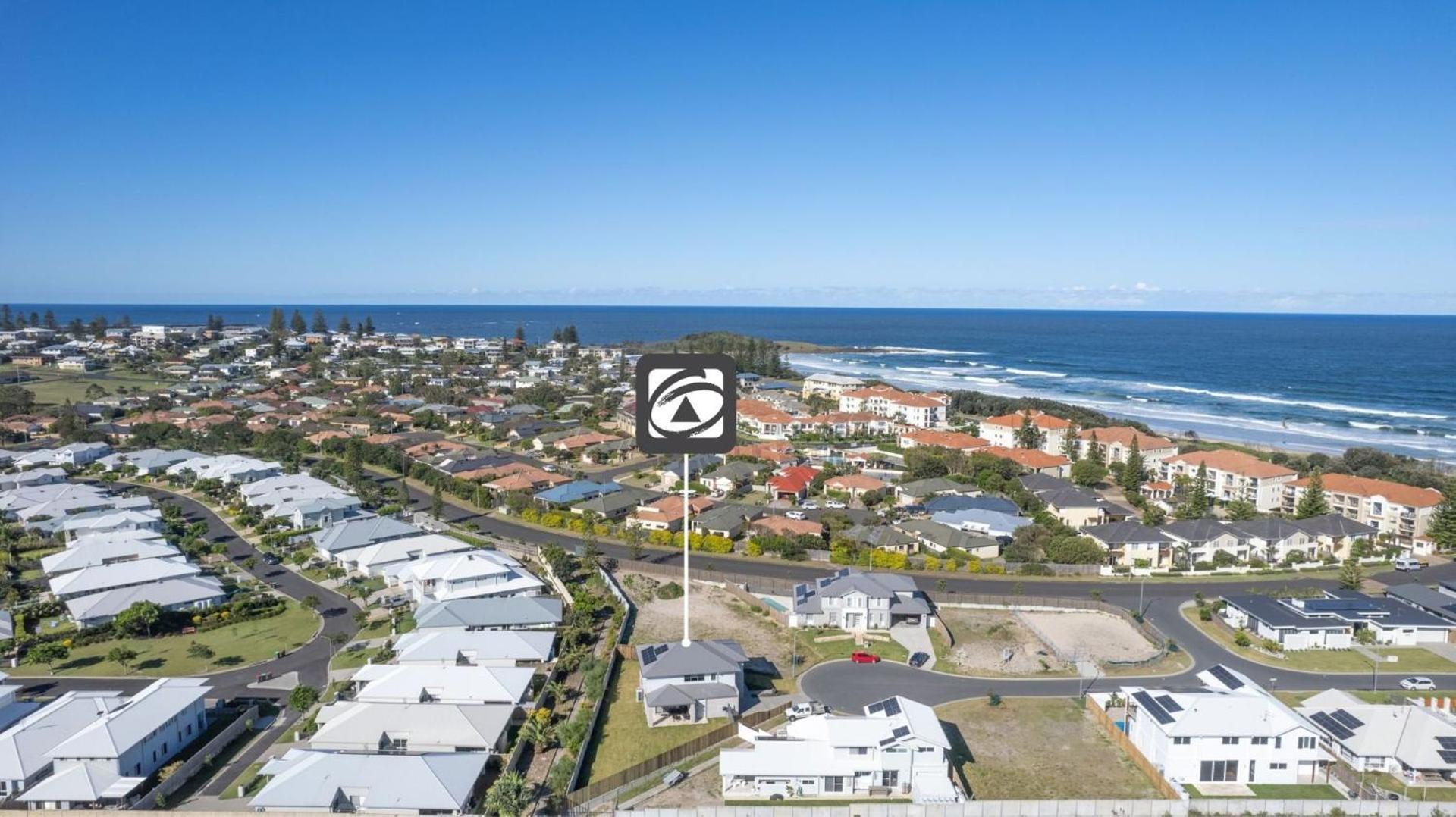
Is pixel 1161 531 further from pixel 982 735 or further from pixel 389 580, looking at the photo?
pixel 389 580

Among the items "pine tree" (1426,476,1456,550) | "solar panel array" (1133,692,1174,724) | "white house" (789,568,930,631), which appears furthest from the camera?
"pine tree" (1426,476,1456,550)

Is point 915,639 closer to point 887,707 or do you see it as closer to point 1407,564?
point 887,707

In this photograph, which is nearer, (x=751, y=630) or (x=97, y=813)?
(x=97, y=813)

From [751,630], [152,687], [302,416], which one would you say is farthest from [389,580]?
[302,416]

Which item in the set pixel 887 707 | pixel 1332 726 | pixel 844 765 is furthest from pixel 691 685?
pixel 1332 726

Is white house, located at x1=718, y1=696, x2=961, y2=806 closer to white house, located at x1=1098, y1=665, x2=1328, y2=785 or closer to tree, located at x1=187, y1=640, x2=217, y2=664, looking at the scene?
white house, located at x1=1098, y1=665, x2=1328, y2=785

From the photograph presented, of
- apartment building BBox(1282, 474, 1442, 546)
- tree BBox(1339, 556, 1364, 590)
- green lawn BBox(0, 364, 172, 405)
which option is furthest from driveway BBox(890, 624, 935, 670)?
green lawn BBox(0, 364, 172, 405)
